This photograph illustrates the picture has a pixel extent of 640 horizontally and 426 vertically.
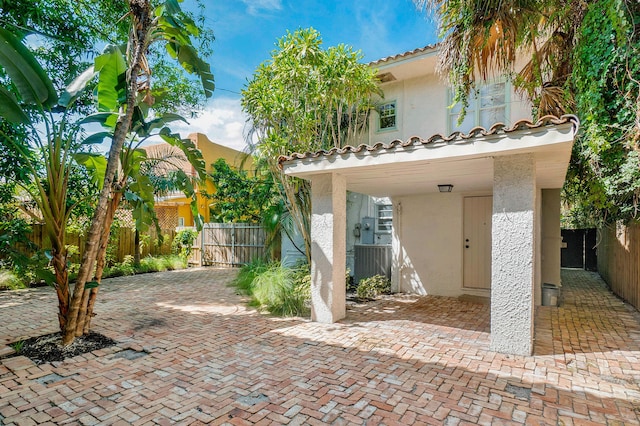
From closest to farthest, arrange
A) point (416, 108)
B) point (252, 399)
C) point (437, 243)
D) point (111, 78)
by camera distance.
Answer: point (252, 399), point (111, 78), point (437, 243), point (416, 108)

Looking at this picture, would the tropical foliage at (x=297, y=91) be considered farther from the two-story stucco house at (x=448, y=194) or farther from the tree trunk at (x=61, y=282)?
the tree trunk at (x=61, y=282)

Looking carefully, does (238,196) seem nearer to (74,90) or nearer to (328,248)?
(328,248)

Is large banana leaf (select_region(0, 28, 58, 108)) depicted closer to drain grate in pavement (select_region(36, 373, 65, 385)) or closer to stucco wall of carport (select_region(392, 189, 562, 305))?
drain grate in pavement (select_region(36, 373, 65, 385))

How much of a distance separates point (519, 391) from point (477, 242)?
20.0 ft

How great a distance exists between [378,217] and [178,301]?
688 centimetres

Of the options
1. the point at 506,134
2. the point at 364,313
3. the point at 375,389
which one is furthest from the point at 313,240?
the point at 506,134

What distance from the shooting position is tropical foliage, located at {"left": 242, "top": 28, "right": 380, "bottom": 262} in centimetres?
881

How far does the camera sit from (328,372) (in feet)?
14.8

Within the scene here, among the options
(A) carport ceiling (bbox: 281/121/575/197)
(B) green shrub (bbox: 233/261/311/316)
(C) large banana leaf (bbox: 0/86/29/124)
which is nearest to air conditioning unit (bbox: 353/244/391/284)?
(B) green shrub (bbox: 233/261/311/316)

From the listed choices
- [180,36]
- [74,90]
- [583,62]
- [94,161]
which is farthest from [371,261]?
[74,90]

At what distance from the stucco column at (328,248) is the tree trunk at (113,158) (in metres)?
3.64

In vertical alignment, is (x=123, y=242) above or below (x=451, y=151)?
below

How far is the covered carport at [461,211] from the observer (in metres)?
4.98

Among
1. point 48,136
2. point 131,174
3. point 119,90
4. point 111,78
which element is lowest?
point 131,174
